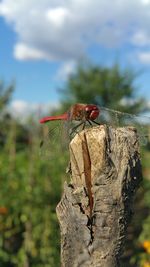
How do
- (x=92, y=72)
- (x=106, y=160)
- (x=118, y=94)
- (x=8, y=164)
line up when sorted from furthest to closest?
(x=92, y=72), (x=118, y=94), (x=8, y=164), (x=106, y=160)

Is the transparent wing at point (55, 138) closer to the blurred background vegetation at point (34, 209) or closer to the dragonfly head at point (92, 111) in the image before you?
the dragonfly head at point (92, 111)

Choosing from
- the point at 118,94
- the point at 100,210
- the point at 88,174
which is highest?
the point at 118,94

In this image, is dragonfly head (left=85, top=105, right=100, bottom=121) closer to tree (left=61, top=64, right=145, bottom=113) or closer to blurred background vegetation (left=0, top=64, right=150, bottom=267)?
blurred background vegetation (left=0, top=64, right=150, bottom=267)

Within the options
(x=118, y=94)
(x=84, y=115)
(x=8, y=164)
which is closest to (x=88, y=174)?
(x=84, y=115)

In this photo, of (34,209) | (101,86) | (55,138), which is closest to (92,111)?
(55,138)

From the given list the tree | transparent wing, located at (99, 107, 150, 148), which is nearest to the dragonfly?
transparent wing, located at (99, 107, 150, 148)

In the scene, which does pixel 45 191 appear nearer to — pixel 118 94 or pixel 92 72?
pixel 118 94
